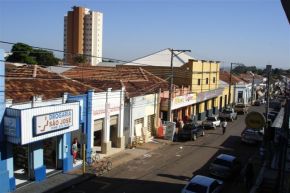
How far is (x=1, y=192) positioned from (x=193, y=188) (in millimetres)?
9140

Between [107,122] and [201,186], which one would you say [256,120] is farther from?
[107,122]

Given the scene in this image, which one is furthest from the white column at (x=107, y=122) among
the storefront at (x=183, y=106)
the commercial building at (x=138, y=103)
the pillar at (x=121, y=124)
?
the storefront at (x=183, y=106)

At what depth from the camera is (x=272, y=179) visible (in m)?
23.1

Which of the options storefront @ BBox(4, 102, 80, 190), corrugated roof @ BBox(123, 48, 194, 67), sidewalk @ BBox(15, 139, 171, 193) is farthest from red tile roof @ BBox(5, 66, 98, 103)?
corrugated roof @ BBox(123, 48, 194, 67)

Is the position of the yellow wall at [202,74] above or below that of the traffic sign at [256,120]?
above

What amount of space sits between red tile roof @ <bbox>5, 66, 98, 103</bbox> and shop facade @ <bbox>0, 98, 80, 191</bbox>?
4.15 ft

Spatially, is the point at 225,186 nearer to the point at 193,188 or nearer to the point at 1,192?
the point at 193,188

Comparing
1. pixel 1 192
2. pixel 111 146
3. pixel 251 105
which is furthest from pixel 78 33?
pixel 1 192

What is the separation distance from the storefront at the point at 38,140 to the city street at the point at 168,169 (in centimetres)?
239

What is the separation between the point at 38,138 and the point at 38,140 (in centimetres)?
17

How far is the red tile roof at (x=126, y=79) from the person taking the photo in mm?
34281

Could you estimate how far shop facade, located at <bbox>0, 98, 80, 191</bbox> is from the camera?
19.1 m

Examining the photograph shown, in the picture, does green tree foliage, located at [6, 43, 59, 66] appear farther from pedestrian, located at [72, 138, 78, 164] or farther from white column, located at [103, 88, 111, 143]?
pedestrian, located at [72, 138, 78, 164]

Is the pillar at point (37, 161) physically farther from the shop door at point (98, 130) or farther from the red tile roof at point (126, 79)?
the red tile roof at point (126, 79)
